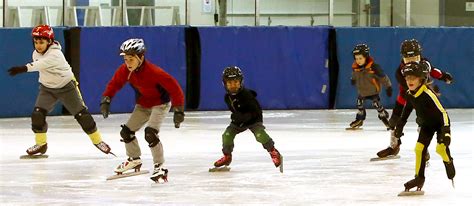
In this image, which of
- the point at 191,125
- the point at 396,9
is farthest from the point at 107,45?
the point at 396,9

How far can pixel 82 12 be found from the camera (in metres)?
21.9

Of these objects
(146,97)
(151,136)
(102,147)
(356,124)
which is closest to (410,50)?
(146,97)

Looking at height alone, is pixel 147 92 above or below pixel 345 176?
above

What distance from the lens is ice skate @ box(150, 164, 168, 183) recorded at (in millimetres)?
11602

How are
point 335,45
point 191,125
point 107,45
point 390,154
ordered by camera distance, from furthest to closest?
point 335,45
point 107,45
point 191,125
point 390,154

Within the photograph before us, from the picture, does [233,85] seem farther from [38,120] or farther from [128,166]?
[38,120]

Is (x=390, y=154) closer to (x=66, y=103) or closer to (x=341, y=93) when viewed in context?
(x=66, y=103)

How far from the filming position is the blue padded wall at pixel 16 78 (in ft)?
66.3

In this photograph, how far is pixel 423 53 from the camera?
23.1m

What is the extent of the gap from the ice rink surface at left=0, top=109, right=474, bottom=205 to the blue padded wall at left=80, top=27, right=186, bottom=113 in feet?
6.37

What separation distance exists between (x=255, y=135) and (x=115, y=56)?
9.15 m

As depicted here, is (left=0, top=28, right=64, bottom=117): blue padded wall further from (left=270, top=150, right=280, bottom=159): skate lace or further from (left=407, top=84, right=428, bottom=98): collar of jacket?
(left=407, top=84, right=428, bottom=98): collar of jacket

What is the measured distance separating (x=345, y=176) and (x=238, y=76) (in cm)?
145

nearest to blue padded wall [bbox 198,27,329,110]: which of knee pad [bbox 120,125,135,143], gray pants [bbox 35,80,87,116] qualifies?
gray pants [bbox 35,80,87,116]
